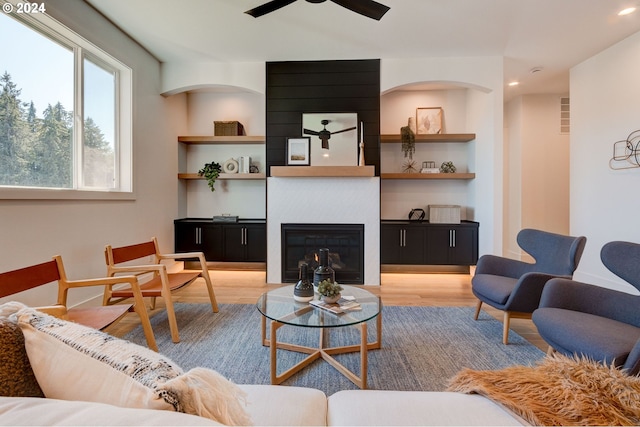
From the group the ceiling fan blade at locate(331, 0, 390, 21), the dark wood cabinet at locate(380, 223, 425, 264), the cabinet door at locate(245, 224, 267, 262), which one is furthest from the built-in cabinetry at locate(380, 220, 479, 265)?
the ceiling fan blade at locate(331, 0, 390, 21)

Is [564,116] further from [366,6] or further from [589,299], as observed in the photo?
[366,6]

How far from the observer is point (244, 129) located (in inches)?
192

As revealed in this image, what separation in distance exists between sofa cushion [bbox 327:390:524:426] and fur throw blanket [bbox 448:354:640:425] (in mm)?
40

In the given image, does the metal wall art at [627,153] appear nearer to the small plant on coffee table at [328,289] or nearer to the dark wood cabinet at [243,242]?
the small plant on coffee table at [328,289]

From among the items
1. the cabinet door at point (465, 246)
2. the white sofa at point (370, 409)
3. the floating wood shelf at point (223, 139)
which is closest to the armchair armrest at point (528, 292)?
the white sofa at point (370, 409)

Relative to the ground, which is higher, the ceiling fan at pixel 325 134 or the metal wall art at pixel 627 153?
the ceiling fan at pixel 325 134

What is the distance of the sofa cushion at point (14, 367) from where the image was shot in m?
0.63

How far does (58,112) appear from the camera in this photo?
268cm

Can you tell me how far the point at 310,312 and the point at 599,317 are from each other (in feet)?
5.89

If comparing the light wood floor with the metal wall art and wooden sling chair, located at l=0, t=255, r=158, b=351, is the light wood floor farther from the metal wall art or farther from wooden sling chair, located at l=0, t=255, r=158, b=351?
the metal wall art

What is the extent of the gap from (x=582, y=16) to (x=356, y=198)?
3037 mm

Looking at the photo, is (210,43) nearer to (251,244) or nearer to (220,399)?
(251,244)

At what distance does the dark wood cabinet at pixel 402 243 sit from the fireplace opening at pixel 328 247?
599 mm

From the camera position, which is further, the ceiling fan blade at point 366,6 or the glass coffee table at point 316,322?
the ceiling fan blade at point 366,6
